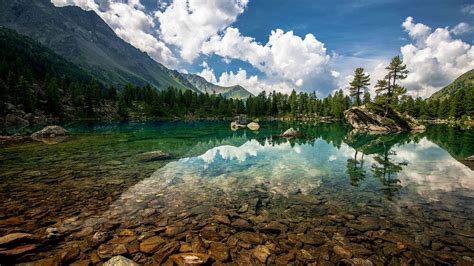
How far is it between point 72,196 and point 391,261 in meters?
15.6

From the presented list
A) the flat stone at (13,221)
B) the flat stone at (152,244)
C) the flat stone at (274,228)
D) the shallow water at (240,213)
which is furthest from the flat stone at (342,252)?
the flat stone at (13,221)

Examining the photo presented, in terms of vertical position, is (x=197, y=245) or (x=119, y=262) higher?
(x=119, y=262)

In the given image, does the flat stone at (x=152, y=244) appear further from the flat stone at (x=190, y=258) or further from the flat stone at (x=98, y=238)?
the flat stone at (x=98, y=238)

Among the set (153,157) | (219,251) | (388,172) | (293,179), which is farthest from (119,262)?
(388,172)

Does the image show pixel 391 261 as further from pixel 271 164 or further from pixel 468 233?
pixel 271 164

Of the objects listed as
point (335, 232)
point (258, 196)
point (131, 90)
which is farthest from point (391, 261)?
point (131, 90)

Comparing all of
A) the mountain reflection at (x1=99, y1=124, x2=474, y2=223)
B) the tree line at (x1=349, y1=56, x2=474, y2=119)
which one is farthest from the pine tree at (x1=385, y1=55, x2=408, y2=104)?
the mountain reflection at (x1=99, y1=124, x2=474, y2=223)

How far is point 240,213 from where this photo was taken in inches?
437

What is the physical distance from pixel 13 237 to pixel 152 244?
15.6ft

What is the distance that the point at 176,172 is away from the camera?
62.8 feet

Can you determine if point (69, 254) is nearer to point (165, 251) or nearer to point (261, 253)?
point (165, 251)

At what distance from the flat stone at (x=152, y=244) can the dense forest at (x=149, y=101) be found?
76070mm

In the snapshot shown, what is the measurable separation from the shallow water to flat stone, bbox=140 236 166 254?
1.6 inches

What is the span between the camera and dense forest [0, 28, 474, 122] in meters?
81.8
